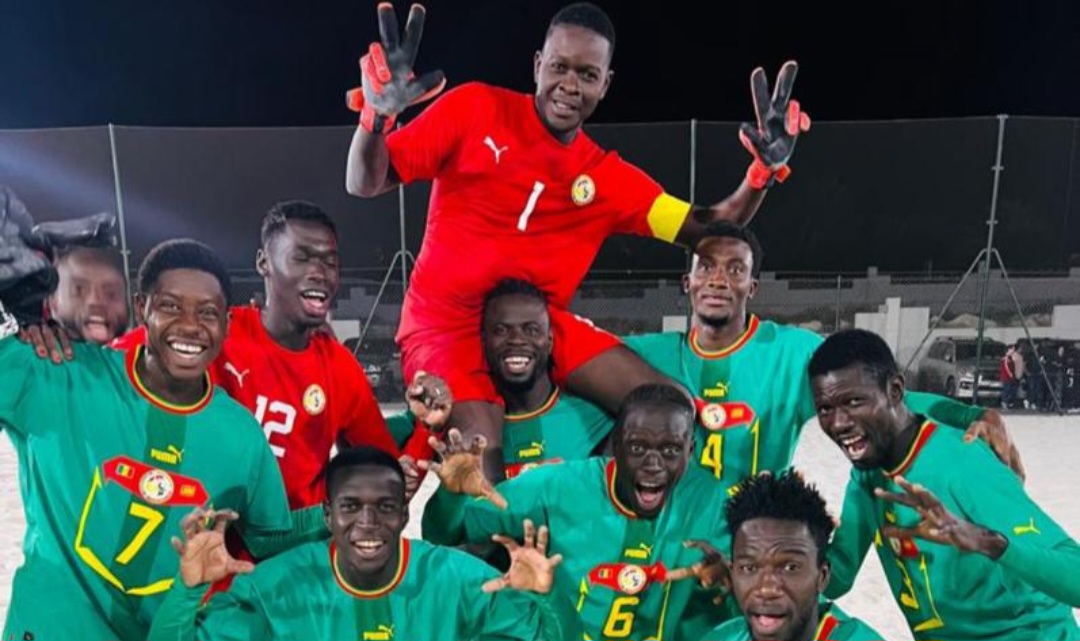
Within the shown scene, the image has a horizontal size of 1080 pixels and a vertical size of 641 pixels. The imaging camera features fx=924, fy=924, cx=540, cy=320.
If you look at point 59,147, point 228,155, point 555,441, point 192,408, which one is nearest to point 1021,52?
point 228,155

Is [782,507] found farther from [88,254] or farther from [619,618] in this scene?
[88,254]

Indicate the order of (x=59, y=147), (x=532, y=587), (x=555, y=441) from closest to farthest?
(x=532, y=587) < (x=555, y=441) < (x=59, y=147)

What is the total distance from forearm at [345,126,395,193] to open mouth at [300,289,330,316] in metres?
0.41

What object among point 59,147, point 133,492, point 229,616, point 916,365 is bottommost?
point 229,616

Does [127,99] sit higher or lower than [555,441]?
higher

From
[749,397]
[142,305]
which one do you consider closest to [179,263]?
[142,305]

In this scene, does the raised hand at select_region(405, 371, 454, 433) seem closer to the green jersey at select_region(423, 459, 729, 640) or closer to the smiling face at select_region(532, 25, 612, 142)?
the green jersey at select_region(423, 459, 729, 640)

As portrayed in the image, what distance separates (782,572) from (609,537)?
69 cm

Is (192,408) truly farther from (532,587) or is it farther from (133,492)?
(532,587)

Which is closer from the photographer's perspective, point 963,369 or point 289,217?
point 289,217

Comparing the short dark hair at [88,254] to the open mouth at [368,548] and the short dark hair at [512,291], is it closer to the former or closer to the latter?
the short dark hair at [512,291]

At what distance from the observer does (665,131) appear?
10.7 meters

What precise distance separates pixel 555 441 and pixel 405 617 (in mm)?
1079

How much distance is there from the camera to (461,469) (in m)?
2.96
